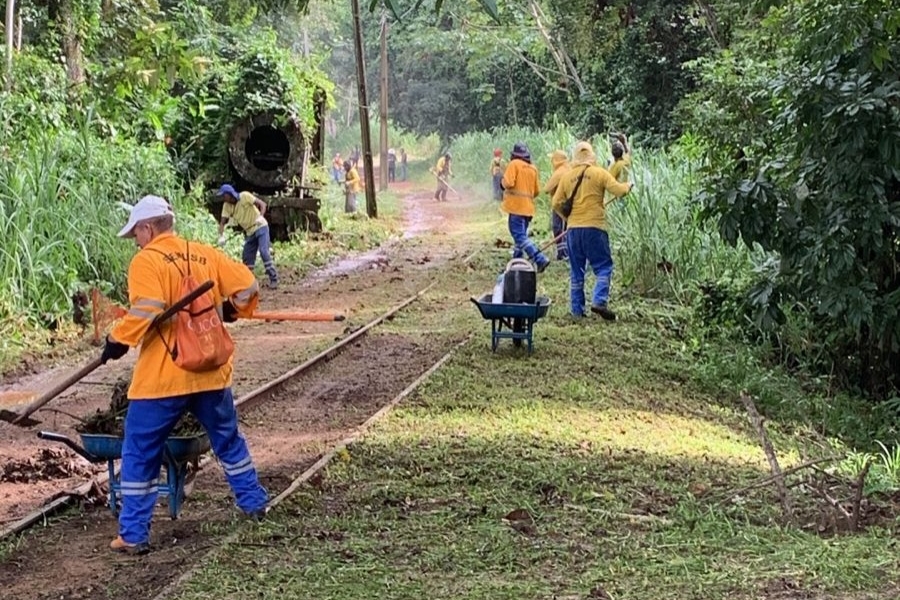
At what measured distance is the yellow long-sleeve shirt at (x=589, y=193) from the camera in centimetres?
1177

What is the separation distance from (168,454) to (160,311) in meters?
0.90

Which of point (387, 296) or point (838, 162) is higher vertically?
point (838, 162)

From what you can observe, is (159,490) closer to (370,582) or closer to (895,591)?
(370,582)

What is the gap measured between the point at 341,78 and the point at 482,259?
5289 cm

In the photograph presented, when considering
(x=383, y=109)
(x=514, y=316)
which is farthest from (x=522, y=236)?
(x=383, y=109)

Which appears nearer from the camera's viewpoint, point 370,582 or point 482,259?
point 370,582

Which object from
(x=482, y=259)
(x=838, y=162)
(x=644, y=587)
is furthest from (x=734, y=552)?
(x=482, y=259)

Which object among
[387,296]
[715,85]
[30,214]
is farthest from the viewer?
[387,296]

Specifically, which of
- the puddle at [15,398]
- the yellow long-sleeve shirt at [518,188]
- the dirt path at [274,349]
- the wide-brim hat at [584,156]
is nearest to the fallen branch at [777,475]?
the dirt path at [274,349]

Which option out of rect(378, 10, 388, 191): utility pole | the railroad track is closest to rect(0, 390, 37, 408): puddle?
the railroad track

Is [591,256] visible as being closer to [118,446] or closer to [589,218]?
[589,218]

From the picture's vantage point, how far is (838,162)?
894 cm

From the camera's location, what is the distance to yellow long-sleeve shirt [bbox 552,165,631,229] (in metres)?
11.8

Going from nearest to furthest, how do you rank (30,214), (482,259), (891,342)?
(891,342) → (30,214) → (482,259)
